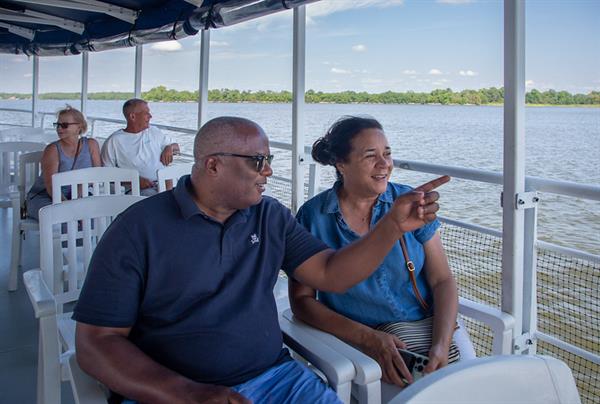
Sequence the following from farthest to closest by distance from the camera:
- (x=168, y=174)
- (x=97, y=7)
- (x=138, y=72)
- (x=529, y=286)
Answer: (x=138, y=72)
(x=97, y=7)
(x=168, y=174)
(x=529, y=286)

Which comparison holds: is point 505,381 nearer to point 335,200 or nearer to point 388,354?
point 388,354

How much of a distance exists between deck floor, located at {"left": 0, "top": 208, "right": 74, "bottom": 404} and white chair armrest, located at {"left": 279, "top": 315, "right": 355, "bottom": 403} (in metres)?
1.14

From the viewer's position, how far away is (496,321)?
1.70 meters

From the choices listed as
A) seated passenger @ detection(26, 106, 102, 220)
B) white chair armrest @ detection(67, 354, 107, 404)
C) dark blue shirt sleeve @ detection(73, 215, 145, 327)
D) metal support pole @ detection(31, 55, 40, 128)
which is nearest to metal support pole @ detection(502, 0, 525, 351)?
dark blue shirt sleeve @ detection(73, 215, 145, 327)

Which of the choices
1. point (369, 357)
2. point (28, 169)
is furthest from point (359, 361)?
point (28, 169)

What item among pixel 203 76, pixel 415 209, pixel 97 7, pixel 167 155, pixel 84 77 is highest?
pixel 97 7

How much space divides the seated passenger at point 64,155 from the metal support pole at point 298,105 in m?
1.46

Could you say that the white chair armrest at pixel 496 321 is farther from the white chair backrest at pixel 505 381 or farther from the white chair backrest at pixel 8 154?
the white chair backrest at pixel 8 154

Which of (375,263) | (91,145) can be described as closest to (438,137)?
(91,145)

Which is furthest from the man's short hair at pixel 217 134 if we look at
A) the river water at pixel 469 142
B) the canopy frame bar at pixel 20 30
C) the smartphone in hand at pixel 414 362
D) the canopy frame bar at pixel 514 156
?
the canopy frame bar at pixel 20 30

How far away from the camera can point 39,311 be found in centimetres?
149

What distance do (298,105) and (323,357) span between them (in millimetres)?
2319

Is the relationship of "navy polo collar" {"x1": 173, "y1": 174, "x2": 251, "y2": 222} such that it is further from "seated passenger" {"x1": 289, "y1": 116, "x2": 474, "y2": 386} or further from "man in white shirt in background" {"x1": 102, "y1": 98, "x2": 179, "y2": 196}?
"man in white shirt in background" {"x1": 102, "y1": 98, "x2": 179, "y2": 196}

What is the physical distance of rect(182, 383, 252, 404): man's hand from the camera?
1.22m
